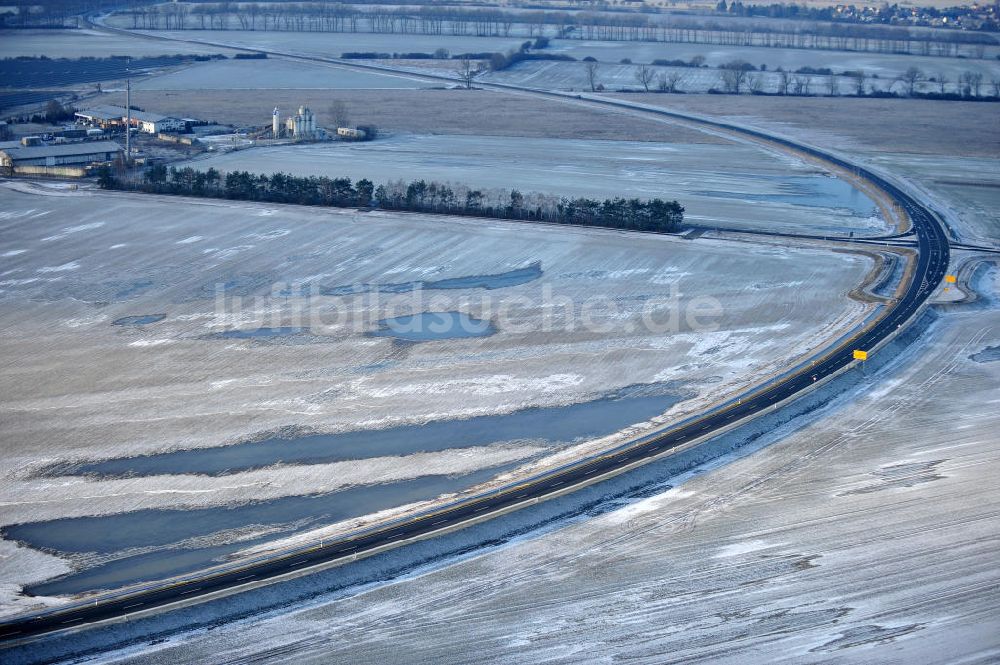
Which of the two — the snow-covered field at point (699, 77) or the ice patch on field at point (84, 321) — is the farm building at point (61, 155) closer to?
the ice patch on field at point (84, 321)

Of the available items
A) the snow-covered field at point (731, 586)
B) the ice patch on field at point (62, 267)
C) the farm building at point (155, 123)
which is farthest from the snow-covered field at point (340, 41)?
the snow-covered field at point (731, 586)

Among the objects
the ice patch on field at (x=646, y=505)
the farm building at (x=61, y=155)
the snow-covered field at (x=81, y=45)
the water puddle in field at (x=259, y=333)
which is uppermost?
the snow-covered field at (x=81, y=45)

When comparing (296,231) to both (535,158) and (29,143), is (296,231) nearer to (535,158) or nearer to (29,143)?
(535,158)

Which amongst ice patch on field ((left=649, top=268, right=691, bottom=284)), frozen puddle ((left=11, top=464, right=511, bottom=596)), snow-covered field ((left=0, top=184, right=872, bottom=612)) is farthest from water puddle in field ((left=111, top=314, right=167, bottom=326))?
ice patch on field ((left=649, top=268, right=691, bottom=284))

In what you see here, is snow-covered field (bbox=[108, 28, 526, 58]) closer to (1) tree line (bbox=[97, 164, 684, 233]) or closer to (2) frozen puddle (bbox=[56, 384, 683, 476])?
(1) tree line (bbox=[97, 164, 684, 233])

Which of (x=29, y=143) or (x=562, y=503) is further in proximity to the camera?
(x=29, y=143)

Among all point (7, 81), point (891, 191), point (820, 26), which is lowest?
point (891, 191)

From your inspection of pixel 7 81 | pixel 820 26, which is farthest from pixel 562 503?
pixel 820 26
